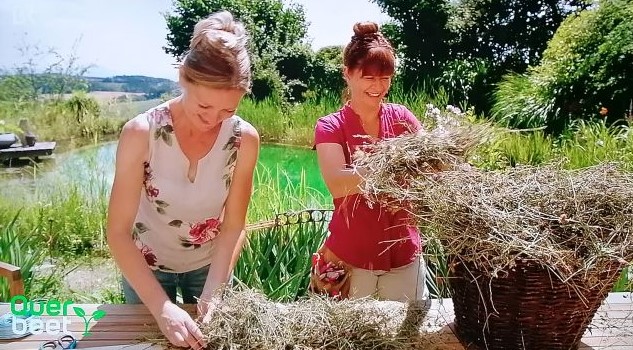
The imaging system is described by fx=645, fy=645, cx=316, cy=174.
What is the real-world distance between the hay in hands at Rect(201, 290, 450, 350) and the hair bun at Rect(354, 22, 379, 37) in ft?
2.29

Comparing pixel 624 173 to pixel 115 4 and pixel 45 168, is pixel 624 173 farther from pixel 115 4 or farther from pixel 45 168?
pixel 45 168

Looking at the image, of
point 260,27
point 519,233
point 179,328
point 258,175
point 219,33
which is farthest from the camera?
point 258,175

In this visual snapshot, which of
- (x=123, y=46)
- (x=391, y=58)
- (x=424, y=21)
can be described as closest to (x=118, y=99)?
(x=123, y=46)

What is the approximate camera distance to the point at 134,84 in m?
2.85

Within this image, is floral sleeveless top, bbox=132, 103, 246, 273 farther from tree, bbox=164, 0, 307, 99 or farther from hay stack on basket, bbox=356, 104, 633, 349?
tree, bbox=164, 0, 307, 99

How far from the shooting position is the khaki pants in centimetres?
151

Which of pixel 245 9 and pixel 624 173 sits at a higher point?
pixel 245 9

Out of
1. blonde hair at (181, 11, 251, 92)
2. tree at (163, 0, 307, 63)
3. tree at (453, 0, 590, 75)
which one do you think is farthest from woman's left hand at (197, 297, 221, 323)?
tree at (453, 0, 590, 75)

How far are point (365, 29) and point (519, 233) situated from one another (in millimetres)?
733

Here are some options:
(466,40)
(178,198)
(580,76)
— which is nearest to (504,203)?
(178,198)

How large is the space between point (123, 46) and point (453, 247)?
6.82 ft

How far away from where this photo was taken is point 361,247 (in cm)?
151

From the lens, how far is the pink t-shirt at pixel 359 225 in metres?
1.50

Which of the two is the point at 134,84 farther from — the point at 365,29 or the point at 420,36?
the point at 365,29
